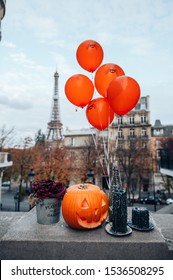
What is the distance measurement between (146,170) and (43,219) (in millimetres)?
28642

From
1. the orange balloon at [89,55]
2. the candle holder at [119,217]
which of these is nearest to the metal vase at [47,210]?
the candle holder at [119,217]

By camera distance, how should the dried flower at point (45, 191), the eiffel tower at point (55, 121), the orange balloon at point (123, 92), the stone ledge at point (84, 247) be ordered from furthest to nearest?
1. the eiffel tower at point (55, 121)
2. the orange balloon at point (123, 92)
3. the dried flower at point (45, 191)
4. the stone ledge at point (84, 247)

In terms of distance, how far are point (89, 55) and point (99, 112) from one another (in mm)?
1250

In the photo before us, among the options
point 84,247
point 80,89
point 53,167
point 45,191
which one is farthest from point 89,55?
point 53,167

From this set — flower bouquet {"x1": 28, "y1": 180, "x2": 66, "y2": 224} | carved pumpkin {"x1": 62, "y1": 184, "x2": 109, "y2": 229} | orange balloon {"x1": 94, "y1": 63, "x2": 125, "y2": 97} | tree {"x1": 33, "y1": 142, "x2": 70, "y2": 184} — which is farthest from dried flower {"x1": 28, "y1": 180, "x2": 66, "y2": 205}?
tree {"x1": 33, "y1": 142, "x2": 70, "y2": 184}

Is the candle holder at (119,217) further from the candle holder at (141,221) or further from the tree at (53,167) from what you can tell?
the tree at (53,167)

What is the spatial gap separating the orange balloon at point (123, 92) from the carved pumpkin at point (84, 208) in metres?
1.59

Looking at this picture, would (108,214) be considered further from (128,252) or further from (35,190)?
(35,190)

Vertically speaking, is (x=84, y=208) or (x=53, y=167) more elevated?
(x=84, y=208)

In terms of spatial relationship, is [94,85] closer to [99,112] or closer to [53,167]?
[99,112]

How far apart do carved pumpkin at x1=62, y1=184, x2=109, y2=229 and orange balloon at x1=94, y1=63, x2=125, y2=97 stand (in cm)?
213

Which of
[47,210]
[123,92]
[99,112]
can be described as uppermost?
[123,92]

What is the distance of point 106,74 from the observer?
11.5 feet

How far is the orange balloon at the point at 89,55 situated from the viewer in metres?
3.63
